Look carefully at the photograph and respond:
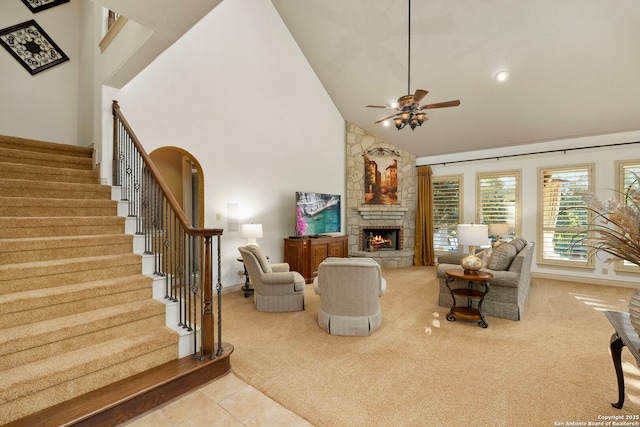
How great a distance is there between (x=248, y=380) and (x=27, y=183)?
9.87ft

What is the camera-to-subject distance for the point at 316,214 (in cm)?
624

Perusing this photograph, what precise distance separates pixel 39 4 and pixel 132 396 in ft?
19.9

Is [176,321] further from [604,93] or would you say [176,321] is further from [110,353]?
[604,93]

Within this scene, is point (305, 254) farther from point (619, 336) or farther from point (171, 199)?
point (619, 336)

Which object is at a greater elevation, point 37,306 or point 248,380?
Result: point 37,306

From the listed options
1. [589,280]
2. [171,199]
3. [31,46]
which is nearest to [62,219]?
[171,199]

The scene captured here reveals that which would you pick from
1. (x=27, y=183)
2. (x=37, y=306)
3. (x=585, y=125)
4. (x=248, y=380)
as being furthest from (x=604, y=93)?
(x=27, y=183)

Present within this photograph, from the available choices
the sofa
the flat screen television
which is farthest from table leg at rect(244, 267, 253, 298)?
the sofa

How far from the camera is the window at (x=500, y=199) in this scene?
6.62 meters

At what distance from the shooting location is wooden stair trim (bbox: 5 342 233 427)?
5.82ft

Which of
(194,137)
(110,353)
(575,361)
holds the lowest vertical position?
(575,361)

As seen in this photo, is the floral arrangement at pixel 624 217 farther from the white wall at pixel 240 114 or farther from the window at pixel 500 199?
the window at pixel 500 199

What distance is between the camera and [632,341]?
170 centimetres

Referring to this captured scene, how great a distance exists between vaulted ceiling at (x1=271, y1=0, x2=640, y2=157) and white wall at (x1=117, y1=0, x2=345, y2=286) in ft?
2.46
